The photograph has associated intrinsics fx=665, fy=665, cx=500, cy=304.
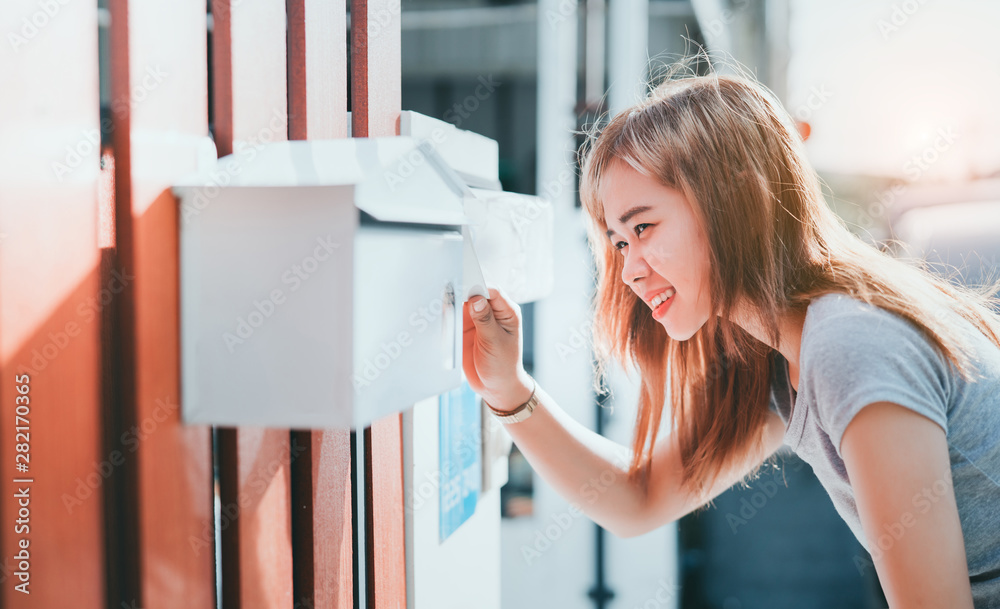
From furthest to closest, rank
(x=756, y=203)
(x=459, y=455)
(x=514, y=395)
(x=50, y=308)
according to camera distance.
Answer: (x=459, y=455) < (x=514, y=395) < (x=756, y=203) < (x=50, y=308)

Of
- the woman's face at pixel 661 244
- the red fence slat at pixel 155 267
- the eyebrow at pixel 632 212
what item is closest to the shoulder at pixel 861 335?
the woman's face at pixel 661 244

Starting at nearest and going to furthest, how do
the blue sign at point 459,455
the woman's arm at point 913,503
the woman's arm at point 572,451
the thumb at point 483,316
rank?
the woman's arm at point 913,503, the thumb at point 483,316, the woman's arm at point 572,451, the blue sign at point 459,455

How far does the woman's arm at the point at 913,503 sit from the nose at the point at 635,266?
0.38 metres

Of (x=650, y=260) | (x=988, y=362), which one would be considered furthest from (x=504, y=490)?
(x=988, y=362)

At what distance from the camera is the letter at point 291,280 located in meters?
0.61

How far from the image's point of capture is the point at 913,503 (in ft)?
A: 2.50

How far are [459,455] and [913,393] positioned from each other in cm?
75

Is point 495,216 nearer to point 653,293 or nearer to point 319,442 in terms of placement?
point 653,293

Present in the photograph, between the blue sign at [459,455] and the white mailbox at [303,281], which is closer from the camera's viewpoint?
the white mailbox at [303,281]

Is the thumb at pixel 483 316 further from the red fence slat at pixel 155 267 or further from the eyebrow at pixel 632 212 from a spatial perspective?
the red fence slat at pixel 155 267

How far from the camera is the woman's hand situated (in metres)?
1.03

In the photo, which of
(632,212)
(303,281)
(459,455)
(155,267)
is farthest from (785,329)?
(155,267)

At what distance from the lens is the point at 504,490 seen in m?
2.41

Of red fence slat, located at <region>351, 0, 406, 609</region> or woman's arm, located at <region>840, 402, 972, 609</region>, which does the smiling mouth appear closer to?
woman's arm, located at <region>840, 402, 972, 609</region>
